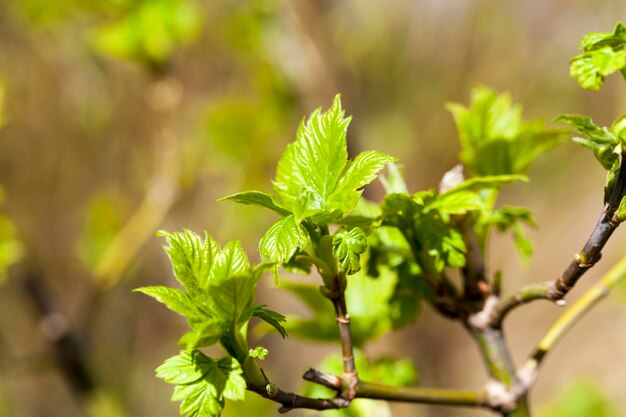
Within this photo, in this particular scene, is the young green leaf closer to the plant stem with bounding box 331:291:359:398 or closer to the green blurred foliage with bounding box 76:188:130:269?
the plant stem with bounding box 331:291:359:398

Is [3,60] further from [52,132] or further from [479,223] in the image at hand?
[479,223]

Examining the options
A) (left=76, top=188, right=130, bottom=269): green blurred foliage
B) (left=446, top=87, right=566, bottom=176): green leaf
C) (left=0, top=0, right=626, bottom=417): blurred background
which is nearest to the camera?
(left=446, top=87, right=566, bottom=176): green leaf

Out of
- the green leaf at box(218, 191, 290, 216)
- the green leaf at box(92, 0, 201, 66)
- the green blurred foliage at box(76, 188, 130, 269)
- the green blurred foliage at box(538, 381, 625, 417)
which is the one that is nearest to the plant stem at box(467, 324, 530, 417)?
the green leaf at box(218, 191, 290, 216)

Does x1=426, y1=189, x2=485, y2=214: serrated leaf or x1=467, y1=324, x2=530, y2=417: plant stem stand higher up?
x1=426, y1=189, x2=485, y2=214: serrated leaf

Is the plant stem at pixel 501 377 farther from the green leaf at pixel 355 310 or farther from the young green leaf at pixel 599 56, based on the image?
the young green leaf at pixel 599 56

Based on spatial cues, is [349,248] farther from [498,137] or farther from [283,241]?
[498,137]

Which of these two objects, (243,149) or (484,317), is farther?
(243,149)

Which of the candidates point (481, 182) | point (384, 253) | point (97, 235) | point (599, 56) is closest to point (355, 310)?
point (384, 253)
